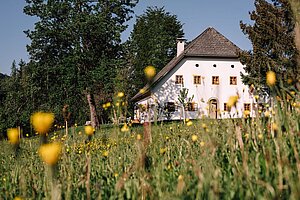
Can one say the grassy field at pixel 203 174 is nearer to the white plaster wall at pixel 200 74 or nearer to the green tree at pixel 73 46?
the green tree at pixel 73 46

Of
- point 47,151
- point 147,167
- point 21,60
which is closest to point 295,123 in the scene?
point 147,167

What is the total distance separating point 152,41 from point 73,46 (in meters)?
28.8

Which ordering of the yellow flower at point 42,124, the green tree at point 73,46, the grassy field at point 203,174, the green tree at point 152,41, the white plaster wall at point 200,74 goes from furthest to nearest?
the green tree at point 152,41, the white plaster wall at point 200,74, the green tree at point 73,46, the grassy field at point 203,174, the yellow flower at point 42,124

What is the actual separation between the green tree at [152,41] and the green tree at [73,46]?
900 inches

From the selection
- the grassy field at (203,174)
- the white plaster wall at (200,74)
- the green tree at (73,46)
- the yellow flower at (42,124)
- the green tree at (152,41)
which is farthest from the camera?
the green tree at (152,41)

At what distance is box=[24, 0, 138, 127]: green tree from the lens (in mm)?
29906

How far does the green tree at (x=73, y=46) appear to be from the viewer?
29.9 metres

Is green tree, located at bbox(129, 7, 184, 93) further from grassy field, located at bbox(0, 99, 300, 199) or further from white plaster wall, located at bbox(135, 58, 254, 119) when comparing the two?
grassy field, located at bbox(0, 99, 300, 199)

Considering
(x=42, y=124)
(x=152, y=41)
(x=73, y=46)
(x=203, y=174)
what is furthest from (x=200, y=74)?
(x=42, y=124)

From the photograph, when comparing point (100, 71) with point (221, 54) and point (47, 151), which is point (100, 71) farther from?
point (47, 151)

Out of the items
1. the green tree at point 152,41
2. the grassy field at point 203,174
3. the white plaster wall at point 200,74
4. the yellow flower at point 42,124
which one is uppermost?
the green tree at point 152,41

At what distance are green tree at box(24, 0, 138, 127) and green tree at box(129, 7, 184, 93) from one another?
75.0ft

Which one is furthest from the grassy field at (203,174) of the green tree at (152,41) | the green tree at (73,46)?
the green tree at (152,41)

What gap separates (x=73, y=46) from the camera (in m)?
30.8
